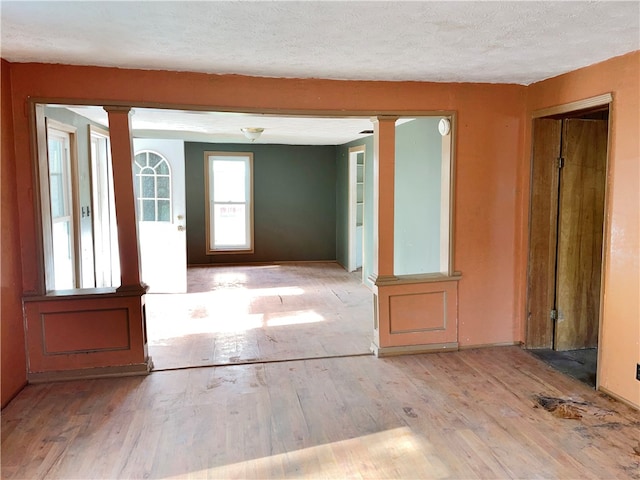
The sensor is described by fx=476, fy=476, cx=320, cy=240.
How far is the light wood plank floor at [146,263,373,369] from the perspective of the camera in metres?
4.08

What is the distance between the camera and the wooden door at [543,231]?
392cm

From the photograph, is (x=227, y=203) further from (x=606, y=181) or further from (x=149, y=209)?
(x=606, y=181)

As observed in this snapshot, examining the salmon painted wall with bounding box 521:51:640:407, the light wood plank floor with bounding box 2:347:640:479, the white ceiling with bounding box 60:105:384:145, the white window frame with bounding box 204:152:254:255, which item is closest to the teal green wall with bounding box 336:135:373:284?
the white ceiling with bounding box 60:105:384:145

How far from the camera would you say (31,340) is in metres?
3.40

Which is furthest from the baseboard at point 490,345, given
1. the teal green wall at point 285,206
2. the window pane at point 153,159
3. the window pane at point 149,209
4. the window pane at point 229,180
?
the window pane at point 229,180

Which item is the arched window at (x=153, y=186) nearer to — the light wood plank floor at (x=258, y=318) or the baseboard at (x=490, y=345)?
the light wood plank floor at (x=258, y=318)

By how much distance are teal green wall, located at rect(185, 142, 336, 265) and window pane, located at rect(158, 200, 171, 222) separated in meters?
1.99

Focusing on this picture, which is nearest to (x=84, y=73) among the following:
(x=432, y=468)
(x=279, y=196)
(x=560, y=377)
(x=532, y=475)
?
(x=432, y=468)

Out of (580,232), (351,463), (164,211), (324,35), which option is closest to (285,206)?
(164,211)

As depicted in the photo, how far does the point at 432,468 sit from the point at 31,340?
2.85m

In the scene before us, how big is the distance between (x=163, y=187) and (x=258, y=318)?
2366 mm

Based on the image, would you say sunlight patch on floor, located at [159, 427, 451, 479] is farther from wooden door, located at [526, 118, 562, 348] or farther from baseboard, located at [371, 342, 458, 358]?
wooden door, located at [526, 118, 562, 348]

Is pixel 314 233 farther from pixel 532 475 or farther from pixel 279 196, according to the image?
pixel 532 475

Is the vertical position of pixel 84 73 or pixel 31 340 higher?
pixel 84 73
